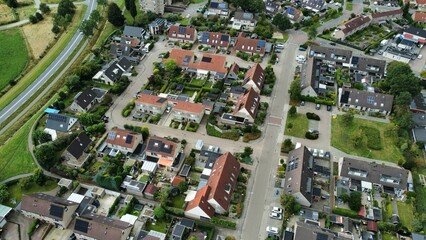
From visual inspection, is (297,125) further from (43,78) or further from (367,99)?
(43,78)

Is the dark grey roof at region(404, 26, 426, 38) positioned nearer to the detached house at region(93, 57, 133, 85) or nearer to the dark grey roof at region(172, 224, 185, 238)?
the detached house at region(93, 57, 133, 85)

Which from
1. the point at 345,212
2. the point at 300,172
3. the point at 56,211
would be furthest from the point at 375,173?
the point at 56,211

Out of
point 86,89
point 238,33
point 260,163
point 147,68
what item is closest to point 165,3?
point 238,33

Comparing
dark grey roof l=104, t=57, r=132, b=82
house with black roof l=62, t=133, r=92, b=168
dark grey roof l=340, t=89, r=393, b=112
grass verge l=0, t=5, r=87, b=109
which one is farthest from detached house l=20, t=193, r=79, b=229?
dark grey roof l=340, t=89, r=393, b=112

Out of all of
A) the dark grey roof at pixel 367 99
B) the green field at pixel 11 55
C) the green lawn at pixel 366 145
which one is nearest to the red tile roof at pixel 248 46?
the dark grey roof at pixel 367 99

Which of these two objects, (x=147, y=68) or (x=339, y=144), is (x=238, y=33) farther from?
(x=339, y=144)

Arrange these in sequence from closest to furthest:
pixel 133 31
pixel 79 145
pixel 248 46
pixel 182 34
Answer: pixel 79 145 < pixel 248 46 < pixel 182 34 < pixel 133 31

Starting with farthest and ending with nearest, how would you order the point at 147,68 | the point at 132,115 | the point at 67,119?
the point at 147,68 < the point at 132,115 < the point at 67,119
